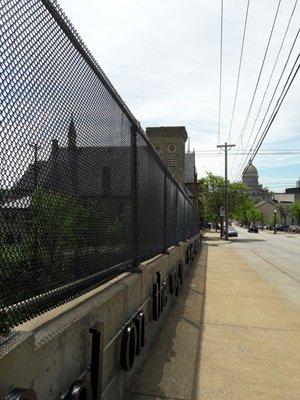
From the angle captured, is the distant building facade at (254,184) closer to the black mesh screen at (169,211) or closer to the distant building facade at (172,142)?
the distant building facade at (172,142)

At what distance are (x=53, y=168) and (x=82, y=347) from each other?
1.20m

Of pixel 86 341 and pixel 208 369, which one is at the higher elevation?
pixel 86 341

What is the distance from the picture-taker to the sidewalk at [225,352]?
15.3 ft

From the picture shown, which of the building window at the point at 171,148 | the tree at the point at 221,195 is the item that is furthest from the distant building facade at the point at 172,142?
the tree at the point at 221,195

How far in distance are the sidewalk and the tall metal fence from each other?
1.24 metres

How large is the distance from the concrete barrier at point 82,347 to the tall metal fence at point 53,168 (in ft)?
0.39

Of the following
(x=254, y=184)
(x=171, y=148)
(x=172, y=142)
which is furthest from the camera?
(x=254, y=184)

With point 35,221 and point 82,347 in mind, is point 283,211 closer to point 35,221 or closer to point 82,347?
point 82,347

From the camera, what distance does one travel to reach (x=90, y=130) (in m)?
3.79

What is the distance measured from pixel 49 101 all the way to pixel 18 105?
468 mm

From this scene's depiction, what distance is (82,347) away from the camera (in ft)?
10.7

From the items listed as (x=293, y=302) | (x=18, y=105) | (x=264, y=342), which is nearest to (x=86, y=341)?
(x=18, y=105)

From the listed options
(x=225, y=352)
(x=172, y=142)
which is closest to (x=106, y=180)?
(x=225, y=352)

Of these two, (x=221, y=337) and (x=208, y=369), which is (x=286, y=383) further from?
(x=221, y=337)
